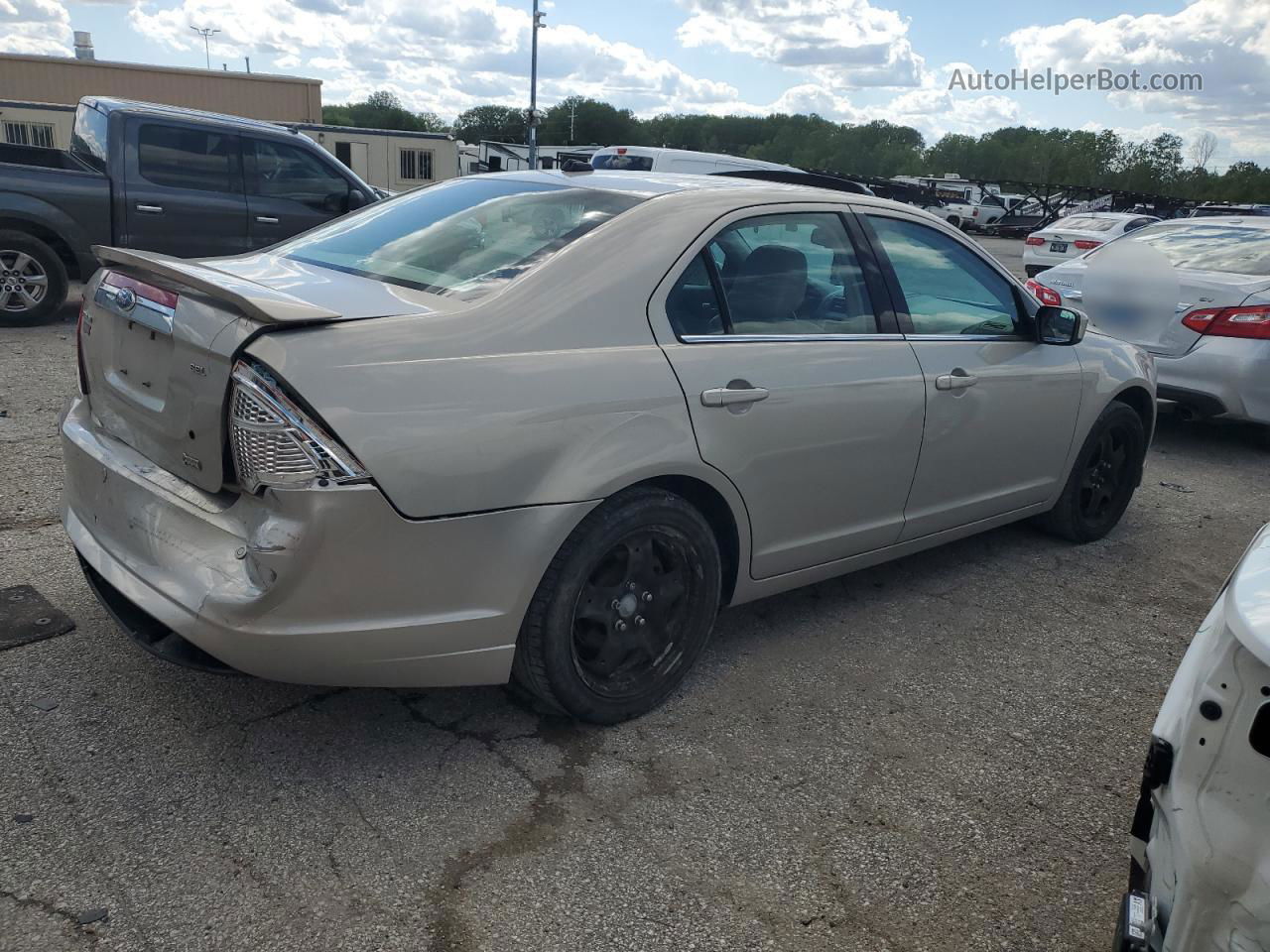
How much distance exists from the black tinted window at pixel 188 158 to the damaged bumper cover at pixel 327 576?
22.1 ft

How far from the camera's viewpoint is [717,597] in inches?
128

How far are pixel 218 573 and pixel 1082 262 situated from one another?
633cm

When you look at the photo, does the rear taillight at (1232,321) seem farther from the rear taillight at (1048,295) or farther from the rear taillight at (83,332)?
the rear taillight at (83,332)

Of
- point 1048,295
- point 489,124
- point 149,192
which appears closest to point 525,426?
point 1048,295

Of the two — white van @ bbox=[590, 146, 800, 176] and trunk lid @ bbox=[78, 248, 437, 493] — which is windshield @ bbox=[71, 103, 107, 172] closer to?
white van @ bbox=[590, 146, 800, 176]

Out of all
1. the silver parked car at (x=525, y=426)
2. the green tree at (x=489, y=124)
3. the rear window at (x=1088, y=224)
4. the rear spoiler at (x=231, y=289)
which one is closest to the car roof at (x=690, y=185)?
the silver parked car at (x=525, y=426)

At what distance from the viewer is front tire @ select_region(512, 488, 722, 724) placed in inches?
110

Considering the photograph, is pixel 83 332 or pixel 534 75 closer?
pixel 83 332

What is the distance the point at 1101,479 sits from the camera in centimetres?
499

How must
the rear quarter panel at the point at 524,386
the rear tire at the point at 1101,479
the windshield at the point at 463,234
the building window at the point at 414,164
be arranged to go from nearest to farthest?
1. the rear quarter panel at the point at 524,386
2. the windshield at the point at 463,234
3. the rear tire at the point at 1101,479
4. the building window at the point at 414,164

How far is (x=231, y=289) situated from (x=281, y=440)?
0.45m

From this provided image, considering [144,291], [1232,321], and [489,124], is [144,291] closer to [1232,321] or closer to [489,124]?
[1232,321]

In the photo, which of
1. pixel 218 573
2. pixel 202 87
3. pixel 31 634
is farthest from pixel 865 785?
pixel 202 87

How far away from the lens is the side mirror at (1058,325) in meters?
4.25
